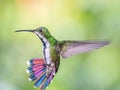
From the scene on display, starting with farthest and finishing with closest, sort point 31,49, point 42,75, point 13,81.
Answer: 1. point 13,81
2. point 31,49
3. point 42,75

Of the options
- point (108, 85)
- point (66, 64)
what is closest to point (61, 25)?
point (66, 64)

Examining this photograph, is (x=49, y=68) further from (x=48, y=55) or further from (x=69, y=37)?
(x=69, y=37)

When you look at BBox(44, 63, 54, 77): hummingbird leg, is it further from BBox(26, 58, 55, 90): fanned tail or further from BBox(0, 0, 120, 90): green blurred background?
BBox(0, 0, 120, 90): green blurred background

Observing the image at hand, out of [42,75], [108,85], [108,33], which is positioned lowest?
[108,85]

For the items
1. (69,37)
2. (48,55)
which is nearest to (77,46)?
(48,55)

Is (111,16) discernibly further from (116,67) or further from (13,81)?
(13,81)

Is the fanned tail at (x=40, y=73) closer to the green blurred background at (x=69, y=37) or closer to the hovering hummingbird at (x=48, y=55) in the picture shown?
the hovering hummingbird at (x=48, y=55)

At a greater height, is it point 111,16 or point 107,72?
point 111,16

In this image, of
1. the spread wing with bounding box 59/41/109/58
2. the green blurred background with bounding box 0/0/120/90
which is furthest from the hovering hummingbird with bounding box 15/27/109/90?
the green blurred background with bounding box 0/0/120/90
